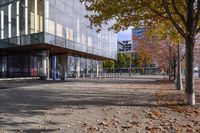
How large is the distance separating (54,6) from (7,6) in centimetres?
704

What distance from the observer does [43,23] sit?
32.4 metres

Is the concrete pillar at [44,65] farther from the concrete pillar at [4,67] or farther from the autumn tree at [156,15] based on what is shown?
the autumn tree at [156,15]

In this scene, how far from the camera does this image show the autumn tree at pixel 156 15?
12.1 m

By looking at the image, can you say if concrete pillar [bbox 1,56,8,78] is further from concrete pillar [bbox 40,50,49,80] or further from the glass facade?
concrete pillar [bbox 40,50,49,80]

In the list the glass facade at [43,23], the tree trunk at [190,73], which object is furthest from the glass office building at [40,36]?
the tree trunk at [190,73]

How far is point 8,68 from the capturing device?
137 feet

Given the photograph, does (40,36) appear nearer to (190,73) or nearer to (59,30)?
(59,30)

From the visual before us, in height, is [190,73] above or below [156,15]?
below

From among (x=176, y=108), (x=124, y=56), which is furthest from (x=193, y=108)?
(x=124, y=56)

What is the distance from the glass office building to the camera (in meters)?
33.8

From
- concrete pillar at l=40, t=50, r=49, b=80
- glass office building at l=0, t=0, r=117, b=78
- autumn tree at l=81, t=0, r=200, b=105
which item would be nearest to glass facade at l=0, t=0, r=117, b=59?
glass office building at l=0, t=0, r=117, b=78

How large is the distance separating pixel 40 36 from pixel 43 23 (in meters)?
1.50

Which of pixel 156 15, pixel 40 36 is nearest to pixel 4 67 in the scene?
pixel 40 36

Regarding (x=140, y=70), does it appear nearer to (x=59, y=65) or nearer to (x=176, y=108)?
(x=59, y=65)
